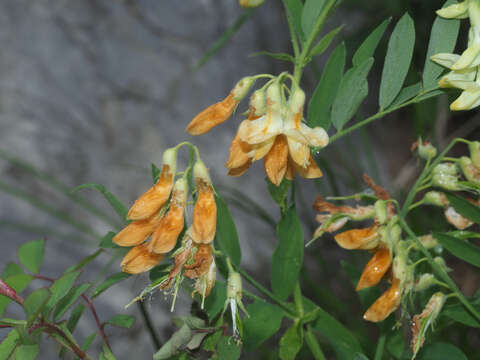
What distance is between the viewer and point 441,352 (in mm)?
986

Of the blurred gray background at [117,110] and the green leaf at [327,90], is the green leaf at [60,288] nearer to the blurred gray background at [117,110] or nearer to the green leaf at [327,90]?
the green leaf at [327,90]

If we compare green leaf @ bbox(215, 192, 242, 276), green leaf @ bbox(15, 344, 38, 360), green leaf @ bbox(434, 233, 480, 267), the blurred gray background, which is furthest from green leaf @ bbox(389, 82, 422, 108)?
the blurred gray background

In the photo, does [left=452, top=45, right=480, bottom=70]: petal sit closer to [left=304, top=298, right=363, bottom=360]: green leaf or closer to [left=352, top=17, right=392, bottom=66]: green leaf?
[left=352, top=17, right=392, bottom=66]: green leaf

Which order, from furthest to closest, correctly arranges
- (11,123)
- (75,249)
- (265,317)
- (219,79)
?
1. (219,79)
2. (11,123)
3. (75,249)
4. (265,317)

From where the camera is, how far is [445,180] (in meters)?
1.00

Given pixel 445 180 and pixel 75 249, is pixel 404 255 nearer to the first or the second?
pixel 445 180

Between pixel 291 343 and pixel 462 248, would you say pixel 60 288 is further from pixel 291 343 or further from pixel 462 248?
pixel 462 248

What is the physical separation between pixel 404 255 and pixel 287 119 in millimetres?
299

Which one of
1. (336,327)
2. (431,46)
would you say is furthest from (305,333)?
(431,46)

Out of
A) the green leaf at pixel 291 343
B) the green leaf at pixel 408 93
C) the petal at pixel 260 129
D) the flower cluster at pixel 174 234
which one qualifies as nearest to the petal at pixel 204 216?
the flower cluster at pixel 174 234

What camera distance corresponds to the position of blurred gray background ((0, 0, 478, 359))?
210cm

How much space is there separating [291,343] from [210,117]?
1.26 ft

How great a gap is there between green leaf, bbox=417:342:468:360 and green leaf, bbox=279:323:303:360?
231mm

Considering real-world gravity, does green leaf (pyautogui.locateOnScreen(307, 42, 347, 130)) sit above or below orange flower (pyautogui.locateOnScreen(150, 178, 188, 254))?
above
